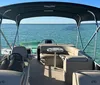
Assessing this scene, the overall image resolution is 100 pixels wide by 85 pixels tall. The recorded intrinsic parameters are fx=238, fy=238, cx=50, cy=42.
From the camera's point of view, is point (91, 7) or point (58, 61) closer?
point (91, 7)

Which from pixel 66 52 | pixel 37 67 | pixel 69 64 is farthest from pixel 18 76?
pixel 66 52

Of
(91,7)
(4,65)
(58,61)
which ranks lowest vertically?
(58,61)

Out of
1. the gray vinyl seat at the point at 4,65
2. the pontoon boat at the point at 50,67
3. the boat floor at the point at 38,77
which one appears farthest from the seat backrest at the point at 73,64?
the gray vinyl seat at the point at 4,65

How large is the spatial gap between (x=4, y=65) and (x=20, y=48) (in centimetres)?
192

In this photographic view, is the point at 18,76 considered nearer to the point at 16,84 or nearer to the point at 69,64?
the point at 16,84

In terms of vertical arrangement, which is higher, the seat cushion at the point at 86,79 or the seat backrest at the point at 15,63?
the seat backrest at the point at 15,63

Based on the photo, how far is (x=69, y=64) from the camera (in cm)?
402

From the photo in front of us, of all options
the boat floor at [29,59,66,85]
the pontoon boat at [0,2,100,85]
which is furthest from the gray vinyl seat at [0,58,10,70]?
the boat floor at [29,59,66,85]

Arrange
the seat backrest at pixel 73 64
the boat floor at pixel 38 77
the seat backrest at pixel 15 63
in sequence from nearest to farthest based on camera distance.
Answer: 1. the seat backrest at pixel 15 63
2. the boat floor at pixel 38 77
3. the seat backrest at pixel 73 64

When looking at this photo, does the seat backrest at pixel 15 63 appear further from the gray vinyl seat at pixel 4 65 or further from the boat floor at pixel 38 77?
the boat floor at pixel 38 77

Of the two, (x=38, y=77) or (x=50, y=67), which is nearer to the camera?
(x=38, y=77)

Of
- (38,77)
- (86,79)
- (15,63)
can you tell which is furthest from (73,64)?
(86,79)

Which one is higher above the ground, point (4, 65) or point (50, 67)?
point (4, 65)

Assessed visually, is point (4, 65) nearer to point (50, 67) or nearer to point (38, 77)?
point (38, 77)
